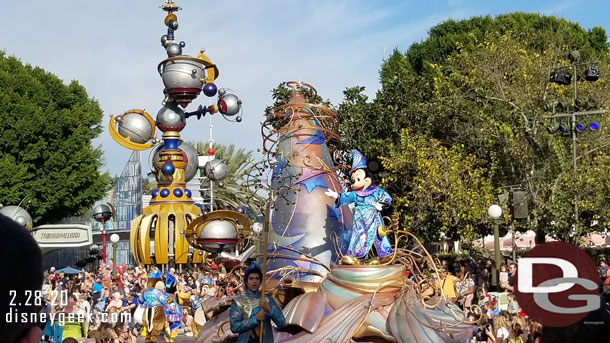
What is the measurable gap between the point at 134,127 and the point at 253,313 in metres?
14.3

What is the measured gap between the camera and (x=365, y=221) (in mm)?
12062

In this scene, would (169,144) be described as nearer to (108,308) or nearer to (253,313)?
(108,308)

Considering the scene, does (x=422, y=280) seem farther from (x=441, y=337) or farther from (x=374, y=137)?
(x=374, y=137)

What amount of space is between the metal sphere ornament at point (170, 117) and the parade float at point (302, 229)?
29mm

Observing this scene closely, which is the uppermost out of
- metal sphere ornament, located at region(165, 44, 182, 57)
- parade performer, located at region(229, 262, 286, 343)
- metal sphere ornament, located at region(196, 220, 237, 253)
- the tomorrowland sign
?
metal sphere ornament, located at region(165, 44, 182, 57)

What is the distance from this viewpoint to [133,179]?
123 ft

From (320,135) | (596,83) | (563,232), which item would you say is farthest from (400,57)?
(320,135)

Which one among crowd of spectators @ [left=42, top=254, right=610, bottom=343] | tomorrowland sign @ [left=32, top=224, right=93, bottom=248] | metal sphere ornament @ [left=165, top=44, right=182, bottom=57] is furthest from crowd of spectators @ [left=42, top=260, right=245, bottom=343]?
metal sphere ornament @ [left=165, top=44, right=182, bottom=57]

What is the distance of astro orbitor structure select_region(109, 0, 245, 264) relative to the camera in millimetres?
20516

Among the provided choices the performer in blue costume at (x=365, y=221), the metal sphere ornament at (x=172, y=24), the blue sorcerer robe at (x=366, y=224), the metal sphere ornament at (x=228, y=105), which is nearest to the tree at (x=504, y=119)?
the metal sphere ornament at (x=228, y=105)

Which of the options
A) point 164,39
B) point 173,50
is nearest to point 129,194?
point 164,39

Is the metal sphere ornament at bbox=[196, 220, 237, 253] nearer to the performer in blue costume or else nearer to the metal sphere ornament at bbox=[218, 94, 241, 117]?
the metal sphere ornament at bbox=[218, 94, 241, 117]

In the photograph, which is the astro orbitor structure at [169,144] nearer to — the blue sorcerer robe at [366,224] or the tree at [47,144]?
the blue sorcerer robe at [366,224]

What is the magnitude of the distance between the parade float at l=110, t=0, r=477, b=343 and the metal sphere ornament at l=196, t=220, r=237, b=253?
0.03 meters
